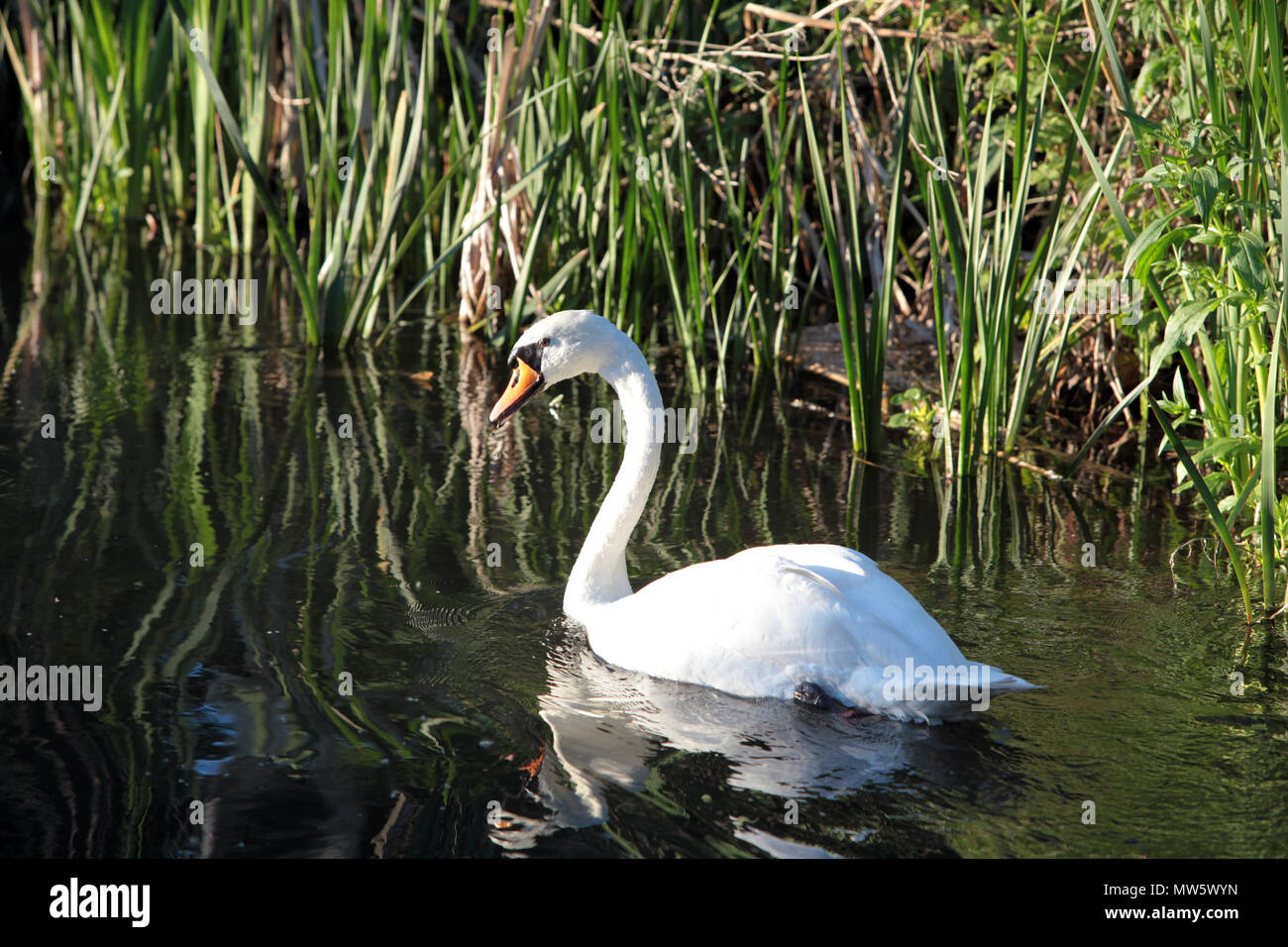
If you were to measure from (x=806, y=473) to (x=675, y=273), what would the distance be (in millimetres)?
1336

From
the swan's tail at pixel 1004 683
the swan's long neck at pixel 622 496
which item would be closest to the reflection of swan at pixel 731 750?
the swan's tail at pixel 1004 683

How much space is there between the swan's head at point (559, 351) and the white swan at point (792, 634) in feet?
2.04

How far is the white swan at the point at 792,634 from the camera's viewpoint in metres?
3.86

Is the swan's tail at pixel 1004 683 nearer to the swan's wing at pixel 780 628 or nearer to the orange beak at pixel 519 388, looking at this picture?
the swan's wing at pixel 780 628

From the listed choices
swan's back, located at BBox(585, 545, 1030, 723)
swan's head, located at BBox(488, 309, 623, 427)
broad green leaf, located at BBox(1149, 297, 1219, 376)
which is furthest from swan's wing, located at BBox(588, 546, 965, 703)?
broad green leaf, located at BBox(1149, 297, 1219, 376)

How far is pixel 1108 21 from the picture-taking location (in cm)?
479

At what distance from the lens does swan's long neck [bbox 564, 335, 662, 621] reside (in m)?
4.64

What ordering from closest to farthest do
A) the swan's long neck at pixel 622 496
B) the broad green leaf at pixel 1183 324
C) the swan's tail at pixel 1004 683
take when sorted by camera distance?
the swan's tail at pixel 1004 683
the broad green leaf at pixel 1183 324
the swan's long neck at pixel 622 496

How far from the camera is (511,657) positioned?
441 cm

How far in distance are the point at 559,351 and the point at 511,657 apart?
1.07m

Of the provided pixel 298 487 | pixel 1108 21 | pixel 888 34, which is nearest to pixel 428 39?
pixel 888 34

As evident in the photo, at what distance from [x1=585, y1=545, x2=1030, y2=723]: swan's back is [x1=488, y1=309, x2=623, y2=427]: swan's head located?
0.91 metres

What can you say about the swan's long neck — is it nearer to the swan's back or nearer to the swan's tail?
the swan's back

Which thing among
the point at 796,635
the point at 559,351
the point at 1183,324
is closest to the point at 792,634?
the point at 796,635
